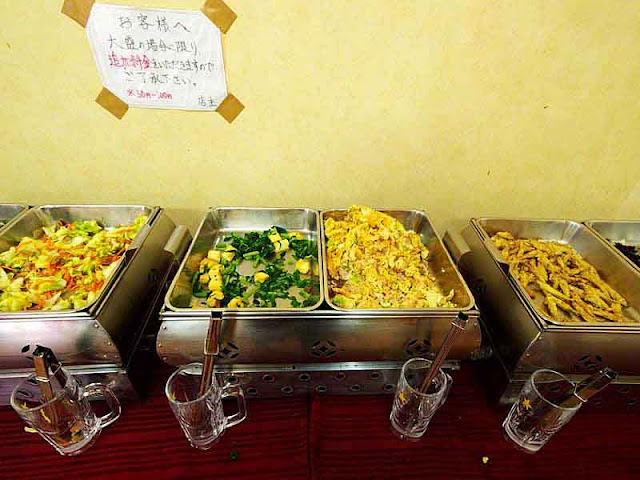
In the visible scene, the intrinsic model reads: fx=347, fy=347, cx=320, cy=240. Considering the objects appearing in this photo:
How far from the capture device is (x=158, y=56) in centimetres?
129

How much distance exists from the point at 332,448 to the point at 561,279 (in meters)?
1.08

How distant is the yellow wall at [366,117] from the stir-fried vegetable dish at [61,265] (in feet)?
0.78

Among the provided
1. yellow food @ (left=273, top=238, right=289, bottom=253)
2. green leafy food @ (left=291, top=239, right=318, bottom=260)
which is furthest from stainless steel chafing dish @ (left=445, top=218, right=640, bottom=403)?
yellow food @ (left=273, top=238, right=289, bottom=253)

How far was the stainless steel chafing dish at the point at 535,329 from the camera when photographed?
1.04m

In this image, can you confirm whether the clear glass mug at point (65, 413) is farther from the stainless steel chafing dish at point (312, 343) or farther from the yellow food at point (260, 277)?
the yellow food at point (260, 277)

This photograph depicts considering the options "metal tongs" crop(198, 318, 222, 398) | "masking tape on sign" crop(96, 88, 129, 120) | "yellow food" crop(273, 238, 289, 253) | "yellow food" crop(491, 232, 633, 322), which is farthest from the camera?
"yellow food" crop(273, 238, 289, 253)

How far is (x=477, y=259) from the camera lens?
4.56 feet

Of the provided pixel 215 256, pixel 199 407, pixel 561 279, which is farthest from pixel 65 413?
pixel 561 279

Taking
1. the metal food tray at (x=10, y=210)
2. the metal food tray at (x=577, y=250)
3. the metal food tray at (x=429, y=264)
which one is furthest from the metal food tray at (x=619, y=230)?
the metal food tray at (x=10, y=210)

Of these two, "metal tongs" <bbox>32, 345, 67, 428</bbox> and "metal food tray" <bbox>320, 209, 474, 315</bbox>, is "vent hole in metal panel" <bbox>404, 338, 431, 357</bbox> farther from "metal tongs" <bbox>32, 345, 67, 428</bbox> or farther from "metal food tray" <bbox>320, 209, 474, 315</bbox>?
"metal tongs" <bbox>32, 345, 67, 428</bbox>

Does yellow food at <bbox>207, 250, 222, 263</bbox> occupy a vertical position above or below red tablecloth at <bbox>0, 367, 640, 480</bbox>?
above

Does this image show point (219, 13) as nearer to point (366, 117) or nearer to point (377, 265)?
point (366, 117)

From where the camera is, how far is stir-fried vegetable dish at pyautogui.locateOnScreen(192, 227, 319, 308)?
123cm

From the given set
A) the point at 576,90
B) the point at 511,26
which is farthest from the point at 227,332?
the point at 576,90
